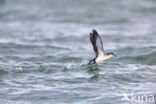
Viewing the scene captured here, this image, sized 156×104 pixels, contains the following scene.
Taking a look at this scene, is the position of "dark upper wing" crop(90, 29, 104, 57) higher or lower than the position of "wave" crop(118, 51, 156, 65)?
higher

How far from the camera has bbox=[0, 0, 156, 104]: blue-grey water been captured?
14.1 metres

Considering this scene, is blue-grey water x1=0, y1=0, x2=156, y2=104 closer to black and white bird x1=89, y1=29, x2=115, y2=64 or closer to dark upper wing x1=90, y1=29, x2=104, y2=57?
black and white bird x1=89, y1=29, x2=115, y2=64

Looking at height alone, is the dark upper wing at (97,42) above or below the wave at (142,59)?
above

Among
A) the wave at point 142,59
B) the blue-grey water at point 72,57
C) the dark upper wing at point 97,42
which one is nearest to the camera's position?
the blue-grey water at point 72,57

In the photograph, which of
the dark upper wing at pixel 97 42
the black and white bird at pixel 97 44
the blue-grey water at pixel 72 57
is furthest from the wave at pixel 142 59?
the dark upper wing at pixel 97 42

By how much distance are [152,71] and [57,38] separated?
370 inches

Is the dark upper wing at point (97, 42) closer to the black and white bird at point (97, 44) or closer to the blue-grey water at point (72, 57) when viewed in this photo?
the black and white bird at point (97, 44)

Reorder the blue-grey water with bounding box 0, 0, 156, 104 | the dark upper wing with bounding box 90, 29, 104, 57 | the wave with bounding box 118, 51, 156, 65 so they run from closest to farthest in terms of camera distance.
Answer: the blue-grey water with bounding box 0, 0, 156, 104, the dark upper wing with bounding box 90, 29, 104, 57, the wave with bounding box 118, 51, 156, 65

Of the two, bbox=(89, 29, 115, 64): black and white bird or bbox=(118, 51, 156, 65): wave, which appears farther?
bbox=(118, 51, 156, 65): wave

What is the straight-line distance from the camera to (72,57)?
18.9 meters

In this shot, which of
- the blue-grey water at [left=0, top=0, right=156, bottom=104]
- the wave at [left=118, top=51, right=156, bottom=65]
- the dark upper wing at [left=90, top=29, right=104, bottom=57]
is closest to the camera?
the blue-grey water at [left=0, top=0, right=156, bottom=104]

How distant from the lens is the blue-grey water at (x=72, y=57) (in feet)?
46.2

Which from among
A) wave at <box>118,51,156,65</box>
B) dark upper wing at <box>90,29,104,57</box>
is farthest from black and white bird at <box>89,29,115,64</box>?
wave at <box>118,51,156,65</box>

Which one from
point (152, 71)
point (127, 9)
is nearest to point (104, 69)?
point (152, 71)
